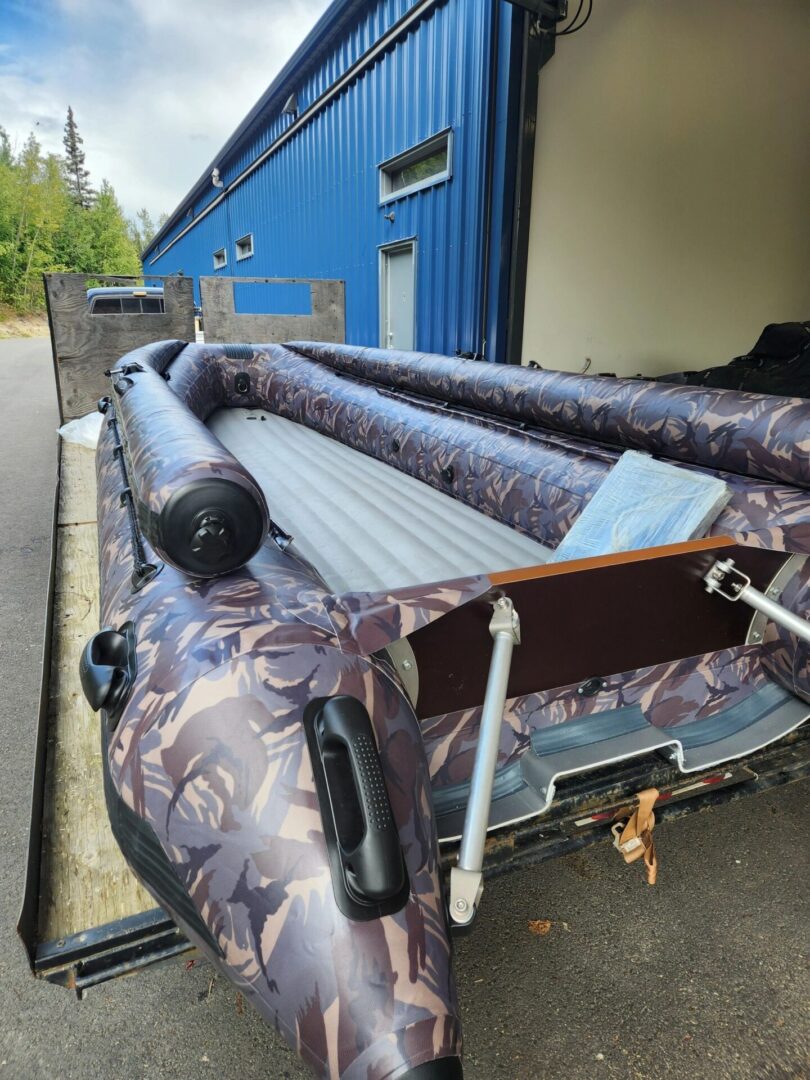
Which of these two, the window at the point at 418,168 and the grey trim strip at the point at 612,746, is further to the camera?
the window at the point at 418,168

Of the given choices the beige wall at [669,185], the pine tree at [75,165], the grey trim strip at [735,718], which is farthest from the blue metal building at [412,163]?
the pine tree at [75,165]

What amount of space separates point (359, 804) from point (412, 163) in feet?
21.0

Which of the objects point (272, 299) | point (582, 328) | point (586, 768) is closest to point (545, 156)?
point (582, 328)

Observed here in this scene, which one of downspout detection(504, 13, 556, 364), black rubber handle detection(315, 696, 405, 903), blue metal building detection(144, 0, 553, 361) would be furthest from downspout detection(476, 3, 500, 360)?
black rubber handle detection(315, 696, 405, 903)

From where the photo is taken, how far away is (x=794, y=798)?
5.74ft

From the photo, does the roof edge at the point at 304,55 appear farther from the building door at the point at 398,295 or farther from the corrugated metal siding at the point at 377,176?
the building door at the point at 398,295

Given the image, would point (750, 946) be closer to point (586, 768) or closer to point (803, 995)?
point (803, 995)

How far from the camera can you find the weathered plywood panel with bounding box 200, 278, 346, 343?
4.94 metres

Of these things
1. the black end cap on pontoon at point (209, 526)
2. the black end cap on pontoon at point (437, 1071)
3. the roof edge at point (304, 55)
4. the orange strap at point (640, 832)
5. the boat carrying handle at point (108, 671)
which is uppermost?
the roof edge at point (304, 55)

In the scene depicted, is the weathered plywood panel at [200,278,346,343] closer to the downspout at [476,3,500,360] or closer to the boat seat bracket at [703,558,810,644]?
the downspout at [476,3,500,360]

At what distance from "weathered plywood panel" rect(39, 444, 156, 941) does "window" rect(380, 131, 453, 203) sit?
4.87 meters

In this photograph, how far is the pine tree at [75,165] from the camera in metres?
55.5

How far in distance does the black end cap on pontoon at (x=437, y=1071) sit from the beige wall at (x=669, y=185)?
16.7ft

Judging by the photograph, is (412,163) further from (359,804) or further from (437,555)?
(359,804)
